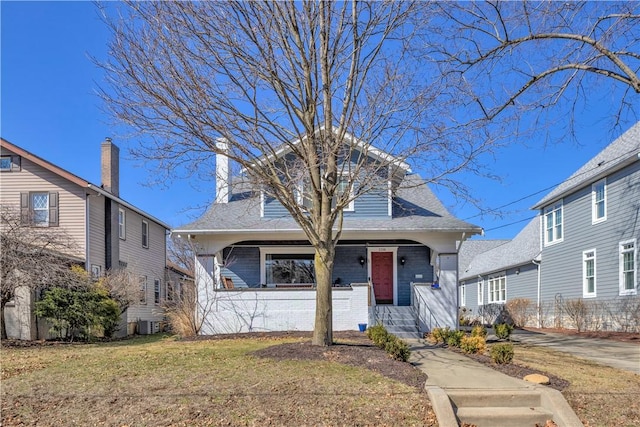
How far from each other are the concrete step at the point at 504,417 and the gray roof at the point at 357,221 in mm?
8567

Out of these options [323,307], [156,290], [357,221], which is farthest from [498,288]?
[323,307]

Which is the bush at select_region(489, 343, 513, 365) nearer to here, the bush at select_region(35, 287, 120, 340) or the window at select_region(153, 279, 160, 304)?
the bush at select_region(35, 287, 120, 340)

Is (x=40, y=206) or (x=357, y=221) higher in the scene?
(x=40, y=206)

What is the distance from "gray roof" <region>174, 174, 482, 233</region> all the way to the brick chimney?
6575 mm

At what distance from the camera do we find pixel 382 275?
662 inches

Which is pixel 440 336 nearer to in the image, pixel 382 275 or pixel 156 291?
pixel 382 275

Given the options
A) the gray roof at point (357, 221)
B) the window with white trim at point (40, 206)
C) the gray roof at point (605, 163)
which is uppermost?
the gray roof at point (605, 163)

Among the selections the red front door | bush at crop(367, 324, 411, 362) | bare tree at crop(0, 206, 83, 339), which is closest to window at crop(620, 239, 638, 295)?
the red front door

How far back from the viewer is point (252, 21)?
27.3 ft

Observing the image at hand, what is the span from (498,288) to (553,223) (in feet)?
24.8

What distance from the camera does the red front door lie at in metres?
16.8

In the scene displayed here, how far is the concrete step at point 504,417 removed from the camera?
5867 mm

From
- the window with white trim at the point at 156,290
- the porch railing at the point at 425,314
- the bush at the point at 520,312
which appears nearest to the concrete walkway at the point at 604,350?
the porch railing at the point at 425,314

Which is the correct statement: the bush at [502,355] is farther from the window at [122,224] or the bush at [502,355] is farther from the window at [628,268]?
the window at [122,224]
